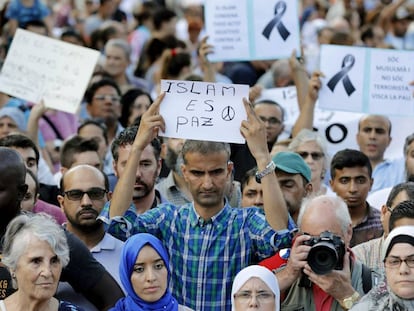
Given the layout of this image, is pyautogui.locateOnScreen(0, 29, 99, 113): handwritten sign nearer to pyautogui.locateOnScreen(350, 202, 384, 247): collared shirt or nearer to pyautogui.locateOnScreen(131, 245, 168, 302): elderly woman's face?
pyautogui.locateOnScreen(350, 202, 384, 247): collared shirt

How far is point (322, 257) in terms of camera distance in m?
6.50

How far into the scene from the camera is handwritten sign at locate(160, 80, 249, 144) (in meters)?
7.09

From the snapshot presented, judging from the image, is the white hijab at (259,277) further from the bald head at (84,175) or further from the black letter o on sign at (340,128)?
the black letter o on sign at (340,128)

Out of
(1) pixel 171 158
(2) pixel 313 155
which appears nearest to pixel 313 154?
(2) pixel 313 155

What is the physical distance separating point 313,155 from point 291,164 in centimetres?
146

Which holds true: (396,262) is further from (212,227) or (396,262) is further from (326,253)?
(212,227)

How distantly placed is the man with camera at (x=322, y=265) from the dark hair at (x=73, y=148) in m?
3.02

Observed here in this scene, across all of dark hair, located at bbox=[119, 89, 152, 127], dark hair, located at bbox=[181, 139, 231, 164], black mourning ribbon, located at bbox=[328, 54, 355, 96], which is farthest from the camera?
dark hair, located at bbox=[119, 89, 152, 127]

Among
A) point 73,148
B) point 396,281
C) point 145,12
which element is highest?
point 145,12

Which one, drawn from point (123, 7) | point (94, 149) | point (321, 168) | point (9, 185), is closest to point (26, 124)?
point (94, 149)

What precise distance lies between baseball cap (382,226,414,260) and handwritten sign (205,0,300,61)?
4600 mm

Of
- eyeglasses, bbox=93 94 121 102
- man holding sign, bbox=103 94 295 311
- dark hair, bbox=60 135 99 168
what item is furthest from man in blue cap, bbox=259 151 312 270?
eyeglasses, bbox=93 94 121 102

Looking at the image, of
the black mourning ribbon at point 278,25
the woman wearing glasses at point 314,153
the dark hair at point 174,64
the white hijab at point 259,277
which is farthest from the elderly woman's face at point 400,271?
the dark hair at point 174,64

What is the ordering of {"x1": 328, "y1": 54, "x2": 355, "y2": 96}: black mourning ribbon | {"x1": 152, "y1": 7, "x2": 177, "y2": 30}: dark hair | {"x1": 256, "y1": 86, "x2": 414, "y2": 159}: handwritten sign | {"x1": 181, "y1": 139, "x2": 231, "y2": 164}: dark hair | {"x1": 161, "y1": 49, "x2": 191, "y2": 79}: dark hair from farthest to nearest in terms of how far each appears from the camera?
{"x1": 152, "y1": 7, "x2": 177, "y2": 30}: dark hair
{"x1": 161, "y1": 49, "x2": 191, "y2": 79}: dark hair
{"x1": 256, "y1": 86, "x2": 414, "y2": 159}: handwritten sign
{"x1": 328, "y1": 54, "x2": 355, "y2": 96}: black mourning ribbon
{"x1": 181, "y1": 139, "x2": 231, "y2": 164}: dark hair
